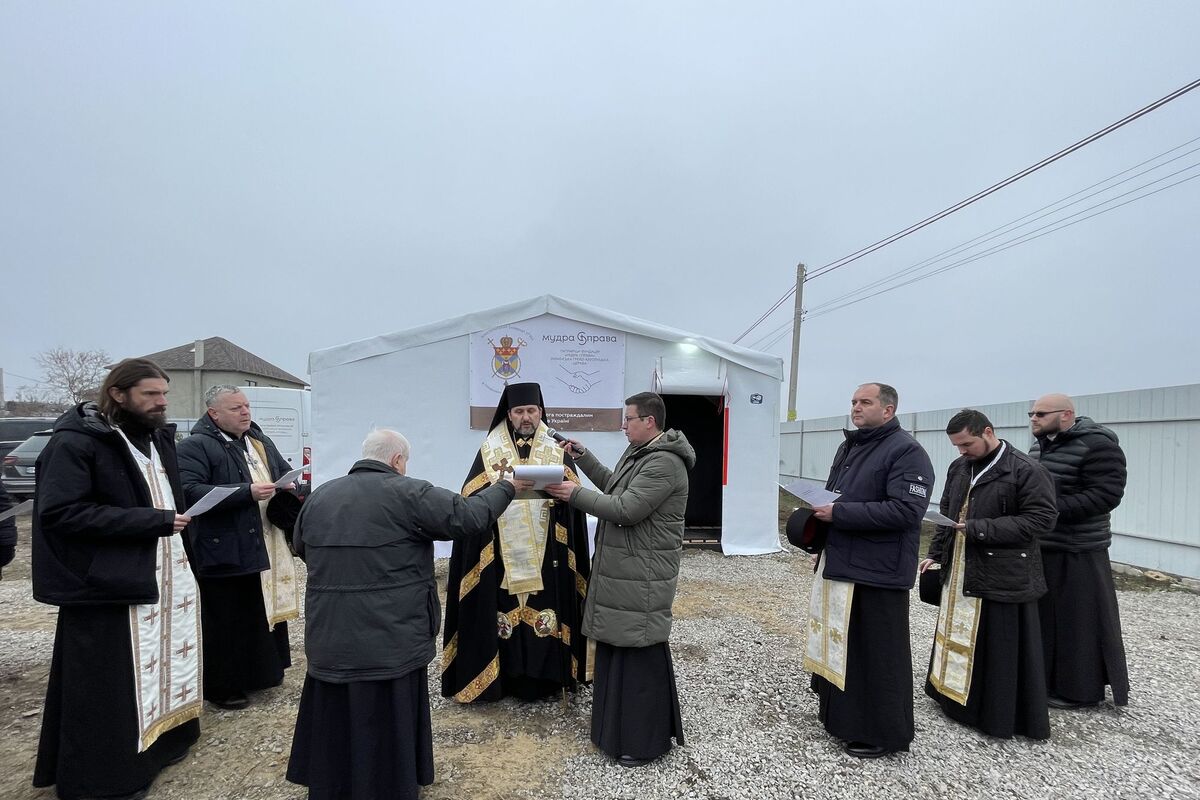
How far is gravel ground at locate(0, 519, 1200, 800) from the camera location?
2928 mm

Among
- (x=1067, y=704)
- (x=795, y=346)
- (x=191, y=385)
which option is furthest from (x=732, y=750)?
(x=191, y=385)

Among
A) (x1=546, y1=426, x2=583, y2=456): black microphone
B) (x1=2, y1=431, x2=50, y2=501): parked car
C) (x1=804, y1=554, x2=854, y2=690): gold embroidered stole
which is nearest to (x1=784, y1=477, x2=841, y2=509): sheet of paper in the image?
(x1=804, y1=554, x2=854, y2=690): gold embroidered stole

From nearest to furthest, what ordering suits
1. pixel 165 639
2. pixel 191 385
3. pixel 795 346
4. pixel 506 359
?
1. pixel 165 639
2. pixel 506 359
3. pixel 795 346
4. pixel 191 385

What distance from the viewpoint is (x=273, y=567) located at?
381cm

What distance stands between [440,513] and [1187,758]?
164 inches

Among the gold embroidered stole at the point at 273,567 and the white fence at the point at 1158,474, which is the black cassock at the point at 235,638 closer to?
the gold embroidered stole at the point at 273,567

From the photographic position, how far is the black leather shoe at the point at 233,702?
365cm

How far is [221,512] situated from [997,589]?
434cm

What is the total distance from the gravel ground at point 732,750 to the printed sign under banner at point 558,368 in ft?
11.4

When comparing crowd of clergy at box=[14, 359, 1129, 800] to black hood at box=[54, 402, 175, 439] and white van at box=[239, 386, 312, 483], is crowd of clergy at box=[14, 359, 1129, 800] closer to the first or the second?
black hood at box=[54, 402, 175, 439]

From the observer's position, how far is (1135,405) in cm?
754

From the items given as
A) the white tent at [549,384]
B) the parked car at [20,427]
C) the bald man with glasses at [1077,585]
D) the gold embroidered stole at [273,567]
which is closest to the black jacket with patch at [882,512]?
the bald man with glasses at [1077,585]

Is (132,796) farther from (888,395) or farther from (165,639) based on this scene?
(888,395)

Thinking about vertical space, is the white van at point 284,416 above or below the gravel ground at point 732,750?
above
